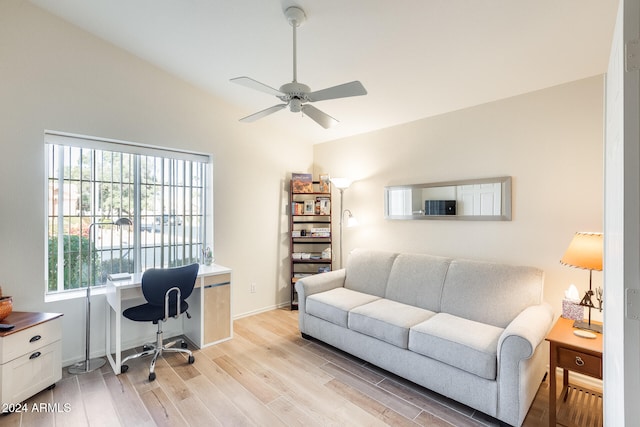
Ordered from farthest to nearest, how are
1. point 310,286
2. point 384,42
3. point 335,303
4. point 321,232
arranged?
1. point 321,232
2. point 310,286
3. point 335,303
4. point 384,42

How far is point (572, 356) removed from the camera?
1.83 m

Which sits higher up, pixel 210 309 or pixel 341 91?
pixel 341 91

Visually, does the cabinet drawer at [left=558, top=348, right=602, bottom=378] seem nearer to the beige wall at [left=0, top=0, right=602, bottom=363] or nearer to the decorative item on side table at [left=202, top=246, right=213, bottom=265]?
the beige wall at [left=0, top=0, right=602, bottom=363]

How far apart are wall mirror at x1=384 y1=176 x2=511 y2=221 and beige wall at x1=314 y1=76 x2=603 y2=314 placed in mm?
76

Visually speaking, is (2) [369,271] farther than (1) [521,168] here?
Yes

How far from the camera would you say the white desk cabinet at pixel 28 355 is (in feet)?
6.69

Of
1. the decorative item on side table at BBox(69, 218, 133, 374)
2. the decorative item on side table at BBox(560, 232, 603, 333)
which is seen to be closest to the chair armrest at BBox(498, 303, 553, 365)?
the decorative item on side table at BBox(560, 232, 603, 333)

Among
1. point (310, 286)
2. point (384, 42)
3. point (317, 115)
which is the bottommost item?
point (310, 286)

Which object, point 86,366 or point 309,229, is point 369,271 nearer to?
point 309,229

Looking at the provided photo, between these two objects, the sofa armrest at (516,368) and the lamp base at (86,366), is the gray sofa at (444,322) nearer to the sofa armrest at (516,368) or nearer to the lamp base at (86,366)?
the sofa armrest at (516,368)

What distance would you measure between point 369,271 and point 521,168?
1804 millimetres

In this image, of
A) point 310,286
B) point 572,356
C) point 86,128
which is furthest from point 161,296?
point 572,356

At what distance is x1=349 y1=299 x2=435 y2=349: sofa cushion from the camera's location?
2.43 meters

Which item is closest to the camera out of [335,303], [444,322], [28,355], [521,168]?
[28,355]
